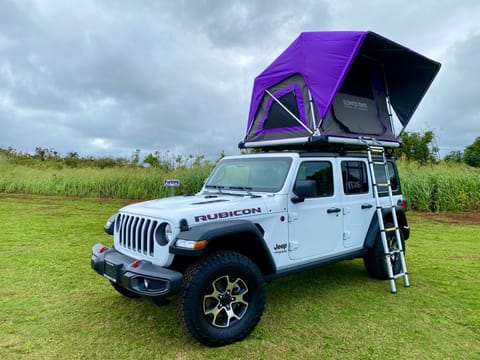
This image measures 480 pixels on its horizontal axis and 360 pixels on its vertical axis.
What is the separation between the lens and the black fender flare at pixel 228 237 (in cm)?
302

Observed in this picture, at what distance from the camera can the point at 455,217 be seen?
1041 cm

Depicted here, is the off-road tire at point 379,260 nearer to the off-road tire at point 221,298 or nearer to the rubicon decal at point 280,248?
the rubicon decal at point 280,248

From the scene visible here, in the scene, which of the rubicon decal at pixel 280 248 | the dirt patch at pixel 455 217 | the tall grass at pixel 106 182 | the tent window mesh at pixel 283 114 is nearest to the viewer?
the rubicon decal at pixel 280 248

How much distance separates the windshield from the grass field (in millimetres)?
1439

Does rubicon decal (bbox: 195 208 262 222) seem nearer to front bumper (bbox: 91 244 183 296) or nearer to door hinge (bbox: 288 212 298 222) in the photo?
door hinge (bbox: 288 212 298 222)

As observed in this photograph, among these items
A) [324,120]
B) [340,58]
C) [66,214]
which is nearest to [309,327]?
[324,120]

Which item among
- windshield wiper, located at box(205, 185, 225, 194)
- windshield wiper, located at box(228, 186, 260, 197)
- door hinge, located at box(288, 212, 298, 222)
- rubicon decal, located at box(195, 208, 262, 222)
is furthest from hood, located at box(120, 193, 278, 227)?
windshield wiper, located at box(205, 185, 225, 194)

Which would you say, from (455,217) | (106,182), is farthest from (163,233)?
(106,182)

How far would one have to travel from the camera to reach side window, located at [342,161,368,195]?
466 cm

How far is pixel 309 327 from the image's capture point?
358 cm

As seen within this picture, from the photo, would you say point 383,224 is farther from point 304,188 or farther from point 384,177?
point 304,188

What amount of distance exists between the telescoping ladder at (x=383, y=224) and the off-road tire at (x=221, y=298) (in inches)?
84.0

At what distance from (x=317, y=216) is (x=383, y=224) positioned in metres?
1.23

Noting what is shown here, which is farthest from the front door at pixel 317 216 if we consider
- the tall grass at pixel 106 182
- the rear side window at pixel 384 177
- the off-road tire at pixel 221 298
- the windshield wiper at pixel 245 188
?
the tall grass at pixel 106 182
